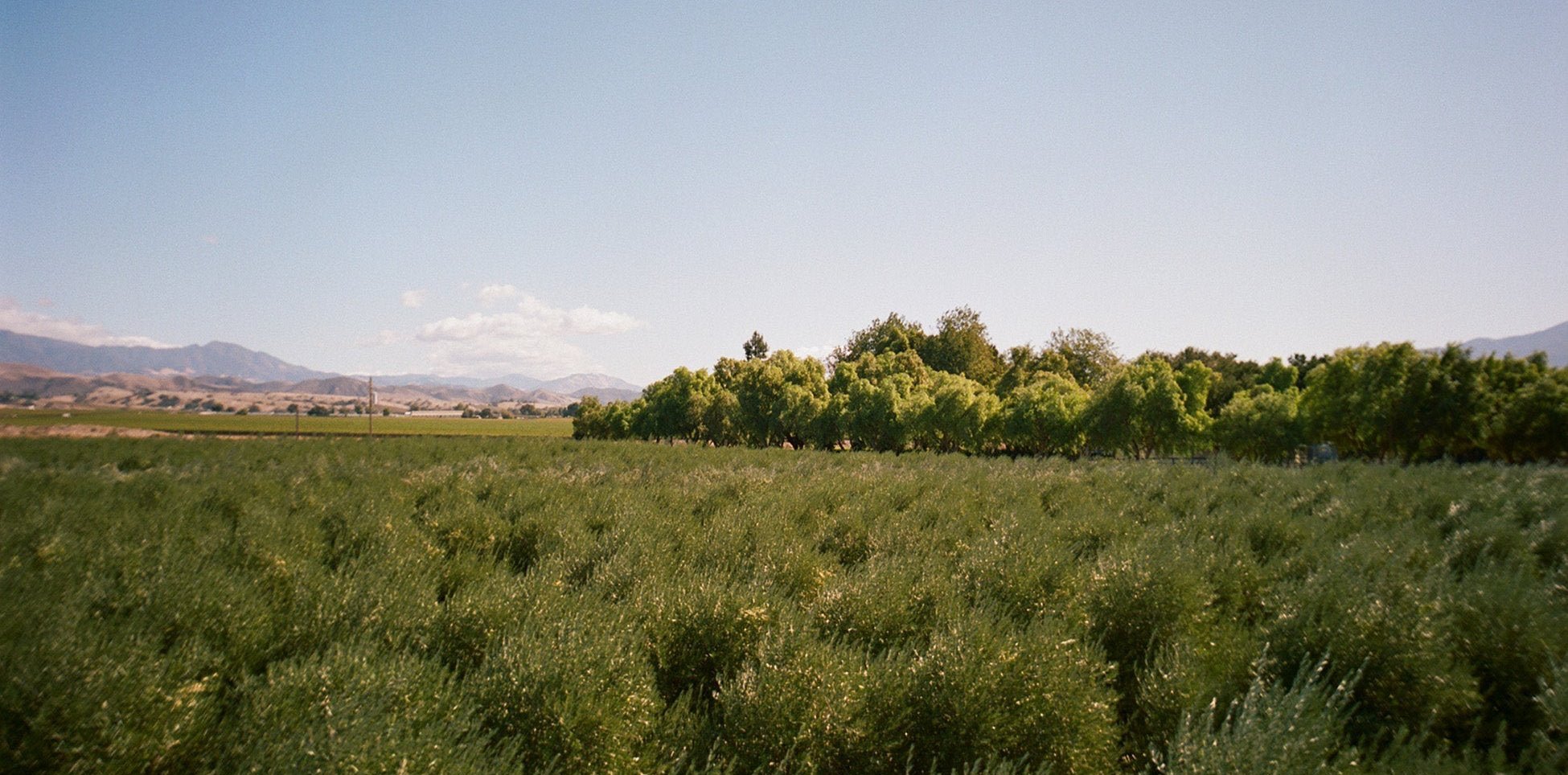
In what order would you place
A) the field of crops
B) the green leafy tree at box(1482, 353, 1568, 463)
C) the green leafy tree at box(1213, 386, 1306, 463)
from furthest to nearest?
the green leafy tree at box(1213, 386, 1306, 463) → the green leafy tree at box(1482, 353, 1568, 463) → the field of crops

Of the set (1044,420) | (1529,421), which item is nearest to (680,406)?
(1044,420)

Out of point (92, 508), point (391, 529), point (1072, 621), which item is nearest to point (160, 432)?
point (92, 508)

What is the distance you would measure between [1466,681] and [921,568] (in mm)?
3563

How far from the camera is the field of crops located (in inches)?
109

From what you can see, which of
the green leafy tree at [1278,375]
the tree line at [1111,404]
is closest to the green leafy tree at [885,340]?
the tree line at [1111,404]

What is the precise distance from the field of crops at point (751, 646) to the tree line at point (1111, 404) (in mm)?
32892

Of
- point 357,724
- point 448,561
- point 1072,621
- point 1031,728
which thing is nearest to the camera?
point 357,724

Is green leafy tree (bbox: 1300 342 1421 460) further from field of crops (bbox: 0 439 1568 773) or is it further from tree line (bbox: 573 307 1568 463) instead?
field of crops (bbox: 0 439 1568 773)

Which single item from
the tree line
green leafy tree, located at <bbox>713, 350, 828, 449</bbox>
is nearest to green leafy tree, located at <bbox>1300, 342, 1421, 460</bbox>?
the tree line

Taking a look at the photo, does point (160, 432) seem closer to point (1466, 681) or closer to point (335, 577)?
point (335, 577)

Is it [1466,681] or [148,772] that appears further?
[1466,681]

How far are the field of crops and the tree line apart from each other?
32892 millimetres

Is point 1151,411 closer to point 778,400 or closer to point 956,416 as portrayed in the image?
point 956,416

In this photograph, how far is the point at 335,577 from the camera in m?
4.42
